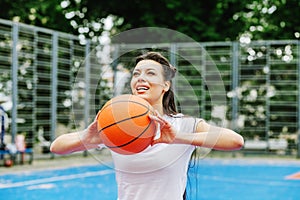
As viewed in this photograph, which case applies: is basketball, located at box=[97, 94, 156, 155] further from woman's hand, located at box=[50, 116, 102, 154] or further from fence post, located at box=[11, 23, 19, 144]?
fence post, located at box=[11, 23, 19, 144]

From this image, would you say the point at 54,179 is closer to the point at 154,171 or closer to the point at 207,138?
the point at 154,171

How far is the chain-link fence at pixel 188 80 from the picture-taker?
11.5 metres

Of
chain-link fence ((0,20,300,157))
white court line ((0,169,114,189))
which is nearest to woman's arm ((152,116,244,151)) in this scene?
white court line ((0,169,114,189))

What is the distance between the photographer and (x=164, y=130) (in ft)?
6.30

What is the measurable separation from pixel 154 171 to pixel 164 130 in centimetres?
24

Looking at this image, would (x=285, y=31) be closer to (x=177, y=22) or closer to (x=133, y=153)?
(x=177, y=22)

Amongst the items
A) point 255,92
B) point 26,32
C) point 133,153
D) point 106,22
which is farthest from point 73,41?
point 133,153

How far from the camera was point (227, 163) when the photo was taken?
1159cm

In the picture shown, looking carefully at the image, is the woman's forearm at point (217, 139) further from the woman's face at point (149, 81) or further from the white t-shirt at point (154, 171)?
the woman's face at point (149, 81)

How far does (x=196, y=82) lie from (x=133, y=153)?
1211 centimetres

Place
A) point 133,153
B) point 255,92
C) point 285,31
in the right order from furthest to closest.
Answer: point 285,31 < point 255,92 < point 133,153

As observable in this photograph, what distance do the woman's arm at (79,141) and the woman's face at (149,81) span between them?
0.21 m

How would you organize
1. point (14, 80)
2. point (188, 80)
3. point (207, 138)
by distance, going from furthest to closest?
point (188, 80) → point (14, 80) → point (207, 138)

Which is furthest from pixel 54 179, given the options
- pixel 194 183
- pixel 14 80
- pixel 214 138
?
pixel 214 138
